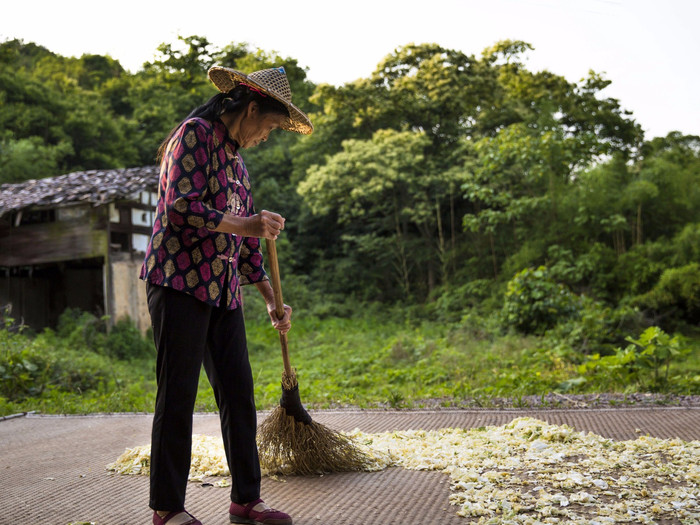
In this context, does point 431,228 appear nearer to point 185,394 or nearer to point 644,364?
point 644,364

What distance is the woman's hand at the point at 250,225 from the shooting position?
6.59ft

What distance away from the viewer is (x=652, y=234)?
10.4 meters

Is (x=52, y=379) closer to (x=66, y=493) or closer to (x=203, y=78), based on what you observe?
(x=66, y=493)

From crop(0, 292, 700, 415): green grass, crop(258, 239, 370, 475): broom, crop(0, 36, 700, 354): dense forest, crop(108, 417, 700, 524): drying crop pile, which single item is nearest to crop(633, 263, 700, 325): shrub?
crop(0, 36, 700, 354): dense forest

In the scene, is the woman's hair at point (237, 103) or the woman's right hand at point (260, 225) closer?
the woman's right hand at point (260, 225)

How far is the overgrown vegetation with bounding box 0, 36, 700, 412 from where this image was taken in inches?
248

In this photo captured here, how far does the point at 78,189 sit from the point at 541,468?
32.1 feet

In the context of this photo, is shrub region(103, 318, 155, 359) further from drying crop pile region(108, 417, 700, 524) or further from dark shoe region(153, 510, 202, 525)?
dark shoe region(153, 510, 202, 525)

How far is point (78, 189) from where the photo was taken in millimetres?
10617

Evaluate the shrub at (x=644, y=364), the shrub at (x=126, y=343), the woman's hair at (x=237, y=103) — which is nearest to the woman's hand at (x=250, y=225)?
the woman's hair at (x=237, y=103)

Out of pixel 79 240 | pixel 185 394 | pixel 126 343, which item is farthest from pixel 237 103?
pixel 79 240

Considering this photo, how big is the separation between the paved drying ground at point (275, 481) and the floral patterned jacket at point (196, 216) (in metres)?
0.78

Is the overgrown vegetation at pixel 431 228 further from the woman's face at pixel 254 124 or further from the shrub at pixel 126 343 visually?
the woman's face at pixel 254 124

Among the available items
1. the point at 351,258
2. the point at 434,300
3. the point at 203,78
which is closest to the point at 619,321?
the point at 434,300
